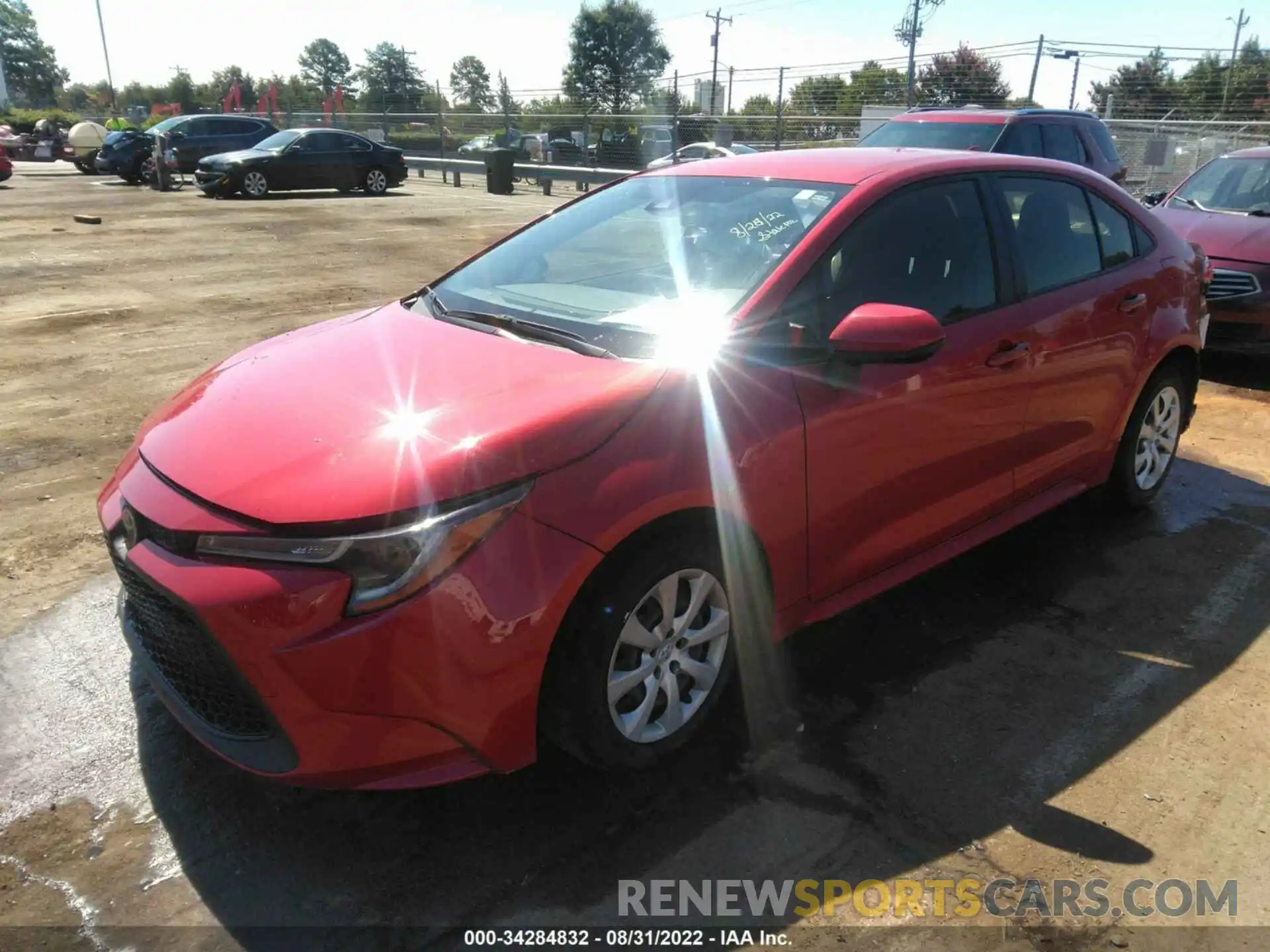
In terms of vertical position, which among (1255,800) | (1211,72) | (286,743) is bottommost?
(1255,800)

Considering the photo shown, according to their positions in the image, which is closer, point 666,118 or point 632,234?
point 632,234

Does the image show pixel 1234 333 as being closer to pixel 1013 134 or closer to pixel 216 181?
pixel 1013 134

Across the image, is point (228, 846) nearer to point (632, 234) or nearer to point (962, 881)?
point (962, 881)

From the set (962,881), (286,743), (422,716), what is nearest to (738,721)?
(962,881)

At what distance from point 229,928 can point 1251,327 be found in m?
7.74

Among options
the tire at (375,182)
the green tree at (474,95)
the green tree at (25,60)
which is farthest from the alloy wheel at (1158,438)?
the green tree at (25,60)

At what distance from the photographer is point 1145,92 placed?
22094 mm

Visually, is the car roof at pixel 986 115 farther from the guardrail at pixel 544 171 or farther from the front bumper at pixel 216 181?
the front bumper at pixel 216 181

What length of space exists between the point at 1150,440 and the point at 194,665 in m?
4.46

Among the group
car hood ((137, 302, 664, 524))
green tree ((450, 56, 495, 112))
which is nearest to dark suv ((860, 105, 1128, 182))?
car hood ((137, 302, 664, 524))

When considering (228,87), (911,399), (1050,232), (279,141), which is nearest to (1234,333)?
(1050,232)

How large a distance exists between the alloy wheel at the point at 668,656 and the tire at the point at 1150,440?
276 centimetres

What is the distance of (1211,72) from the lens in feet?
89.6

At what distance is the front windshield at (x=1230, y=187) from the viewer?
8203mm
